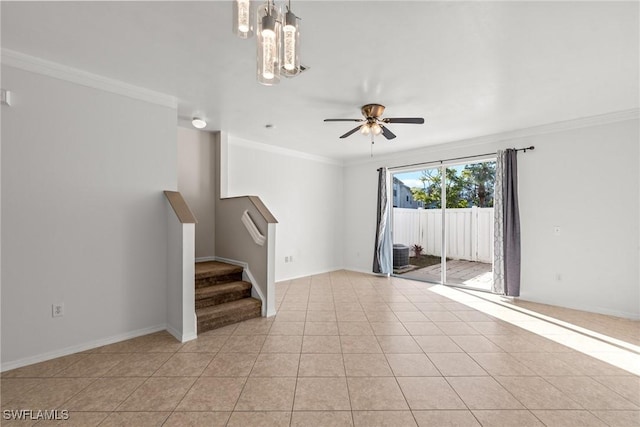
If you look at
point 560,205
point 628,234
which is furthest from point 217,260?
point 628,234

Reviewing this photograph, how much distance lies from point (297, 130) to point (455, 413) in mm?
3895

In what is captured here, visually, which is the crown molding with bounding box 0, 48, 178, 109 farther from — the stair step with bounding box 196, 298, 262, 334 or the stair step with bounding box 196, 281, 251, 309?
the stair step with bounding box 196, 298, 262, 334

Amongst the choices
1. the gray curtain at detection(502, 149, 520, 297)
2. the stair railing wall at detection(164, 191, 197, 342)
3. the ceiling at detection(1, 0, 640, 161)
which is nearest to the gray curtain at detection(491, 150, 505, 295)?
the gray curtain at detection(502, 149, 520, 297)

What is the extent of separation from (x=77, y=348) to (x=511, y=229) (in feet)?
18.7

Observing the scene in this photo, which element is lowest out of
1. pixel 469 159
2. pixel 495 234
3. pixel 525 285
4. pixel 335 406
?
pixel 335 406

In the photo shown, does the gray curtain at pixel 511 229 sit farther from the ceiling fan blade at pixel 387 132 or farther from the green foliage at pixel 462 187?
the ceiling fan blade at pixel 387 132

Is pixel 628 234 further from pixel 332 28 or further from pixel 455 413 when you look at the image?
pixel 332 28

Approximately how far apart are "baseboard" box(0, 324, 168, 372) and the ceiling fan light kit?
9.97 feet

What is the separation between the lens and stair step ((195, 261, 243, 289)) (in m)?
3.65

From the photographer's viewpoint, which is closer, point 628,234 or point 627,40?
point 627,40

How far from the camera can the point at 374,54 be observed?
2365 millimetres

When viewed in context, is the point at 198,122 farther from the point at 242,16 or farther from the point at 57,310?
the point at 242,16

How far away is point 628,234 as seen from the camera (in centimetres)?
360

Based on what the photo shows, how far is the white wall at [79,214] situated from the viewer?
238 centimetres
